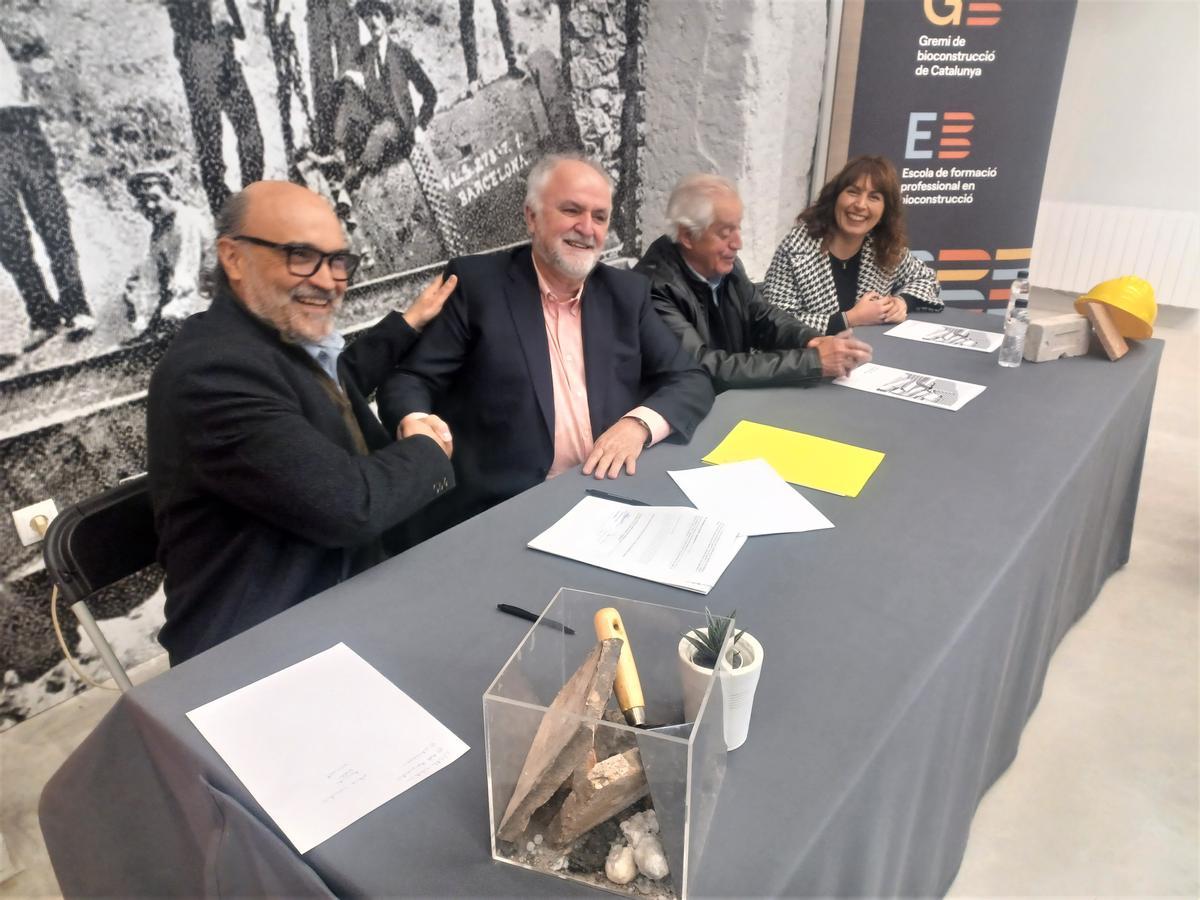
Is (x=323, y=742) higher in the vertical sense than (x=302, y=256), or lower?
lower

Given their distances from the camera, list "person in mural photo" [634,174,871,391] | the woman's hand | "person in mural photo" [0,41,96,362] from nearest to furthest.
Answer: "person in mural photo" [0,41,96,362] → "person in mural photo" [634,174,871,391] → the woman's hand

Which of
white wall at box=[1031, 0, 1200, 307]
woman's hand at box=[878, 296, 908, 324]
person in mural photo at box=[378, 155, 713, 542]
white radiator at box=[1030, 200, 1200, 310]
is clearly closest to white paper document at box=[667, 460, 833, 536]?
person in mural photo at box=[378, 155, 713, 542]

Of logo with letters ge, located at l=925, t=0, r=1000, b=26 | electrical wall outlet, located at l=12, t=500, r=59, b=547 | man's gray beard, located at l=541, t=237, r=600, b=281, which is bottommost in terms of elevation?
electrical wall outlet, located at l=12, t=500, r=59, b=547


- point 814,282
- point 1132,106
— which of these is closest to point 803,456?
point 814,282

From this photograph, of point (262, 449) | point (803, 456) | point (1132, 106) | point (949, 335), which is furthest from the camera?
point (1132, 106)

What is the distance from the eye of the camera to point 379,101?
2.40 m

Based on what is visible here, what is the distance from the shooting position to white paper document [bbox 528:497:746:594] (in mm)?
1184

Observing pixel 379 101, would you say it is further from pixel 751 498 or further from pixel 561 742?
pixel 561 742

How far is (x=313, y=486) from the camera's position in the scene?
1192mm

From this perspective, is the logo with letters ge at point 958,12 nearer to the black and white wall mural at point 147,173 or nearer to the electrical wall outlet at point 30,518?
the black and white wall mural at point 147,173

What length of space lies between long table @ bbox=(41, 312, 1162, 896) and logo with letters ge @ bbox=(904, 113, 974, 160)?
2.28 m

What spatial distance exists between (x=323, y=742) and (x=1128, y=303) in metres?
2.20

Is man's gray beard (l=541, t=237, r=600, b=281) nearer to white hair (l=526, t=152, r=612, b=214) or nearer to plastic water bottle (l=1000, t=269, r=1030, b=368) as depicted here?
white hair (l=526, t=152, r=612, b=214)

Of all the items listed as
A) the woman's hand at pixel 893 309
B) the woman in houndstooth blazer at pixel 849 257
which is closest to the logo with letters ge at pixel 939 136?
the woman in houndstooth blazer at pixel 849 257
